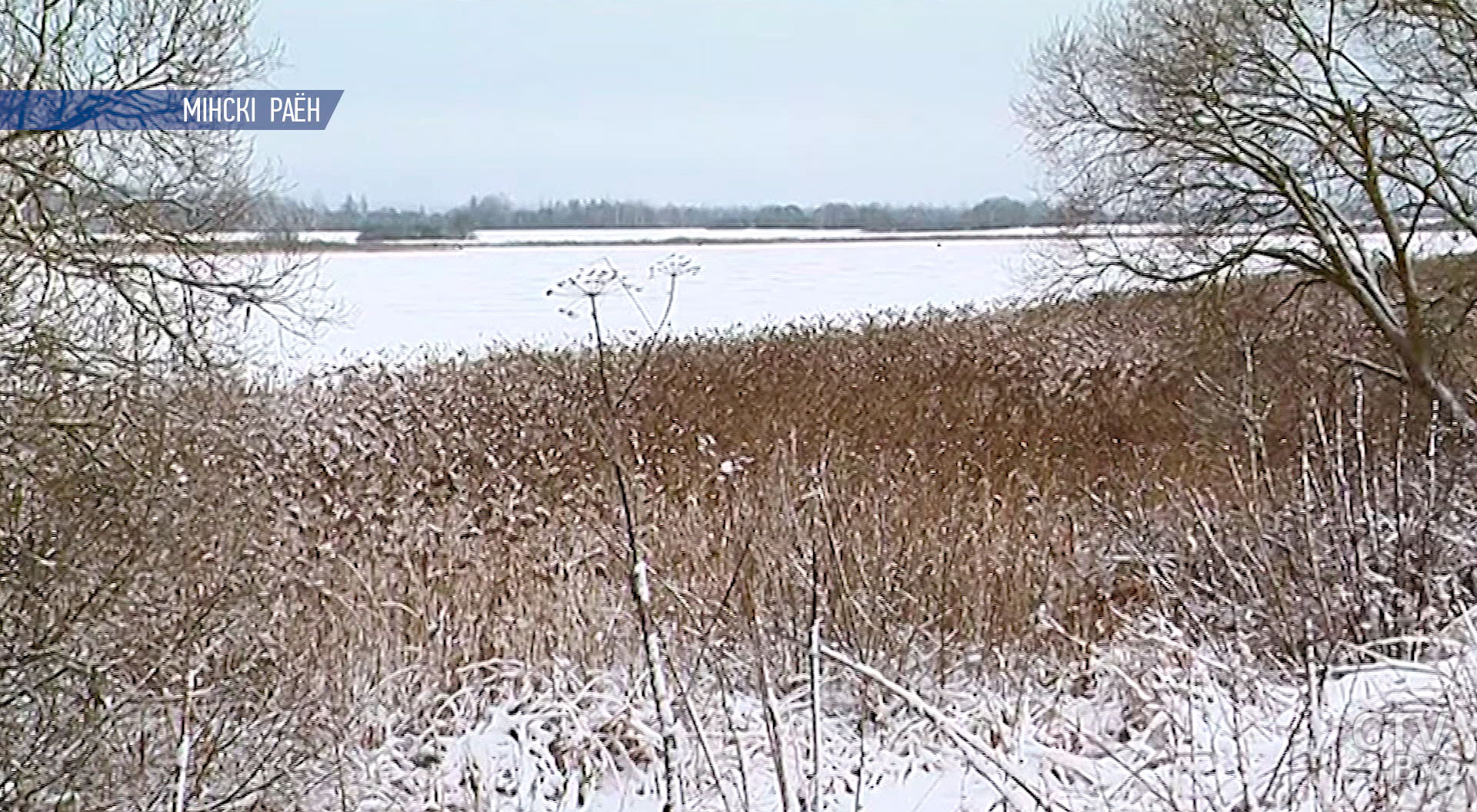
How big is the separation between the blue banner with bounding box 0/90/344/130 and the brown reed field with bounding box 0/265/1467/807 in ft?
5.07

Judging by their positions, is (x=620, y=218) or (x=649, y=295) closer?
(x=649, y=295)

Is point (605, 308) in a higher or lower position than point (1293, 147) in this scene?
lower

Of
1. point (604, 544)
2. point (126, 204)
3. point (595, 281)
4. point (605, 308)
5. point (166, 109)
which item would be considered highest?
point (166, 109)

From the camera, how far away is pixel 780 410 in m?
10.4

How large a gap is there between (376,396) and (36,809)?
8072 millimetres

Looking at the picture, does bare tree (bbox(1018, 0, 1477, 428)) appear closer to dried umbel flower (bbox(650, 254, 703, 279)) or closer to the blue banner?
the blue banner

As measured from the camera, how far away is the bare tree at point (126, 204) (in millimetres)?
6570

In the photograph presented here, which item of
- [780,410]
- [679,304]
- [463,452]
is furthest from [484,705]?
[679,304]

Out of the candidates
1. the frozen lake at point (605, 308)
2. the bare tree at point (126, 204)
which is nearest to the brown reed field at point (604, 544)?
the bare tree at point (126, 204)

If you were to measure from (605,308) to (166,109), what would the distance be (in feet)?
12.0

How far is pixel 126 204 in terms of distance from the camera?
24.3ft

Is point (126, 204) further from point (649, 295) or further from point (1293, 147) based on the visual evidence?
point (1293, 147)

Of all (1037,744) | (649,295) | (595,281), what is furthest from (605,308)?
(595,281)

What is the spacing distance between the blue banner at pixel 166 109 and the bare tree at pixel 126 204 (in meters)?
0.06
